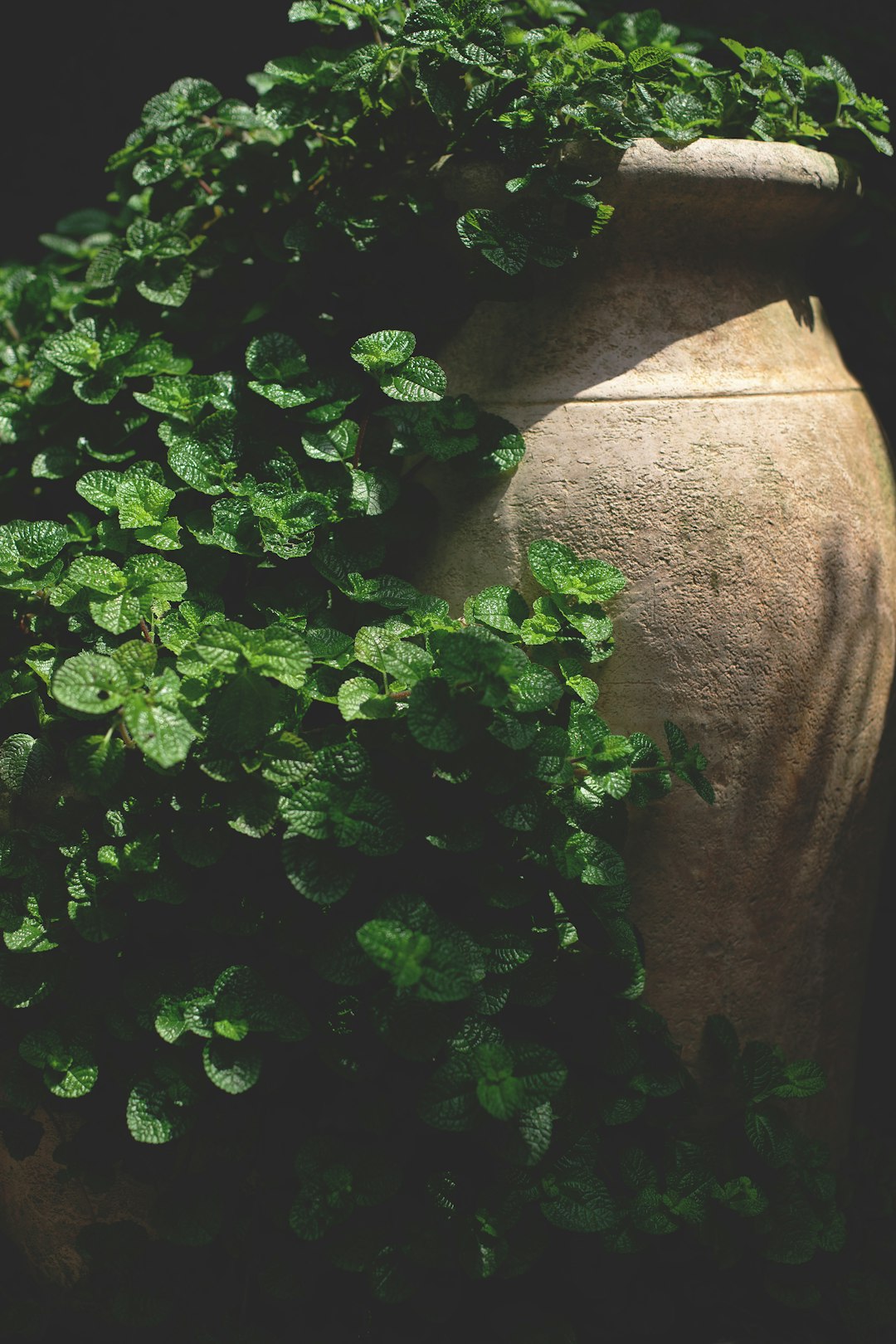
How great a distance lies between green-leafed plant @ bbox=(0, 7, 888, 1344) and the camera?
4.09 feet

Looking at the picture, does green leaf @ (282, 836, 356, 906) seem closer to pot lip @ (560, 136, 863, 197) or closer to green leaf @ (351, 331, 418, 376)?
green leaf @ (351, 331, 418, 376)

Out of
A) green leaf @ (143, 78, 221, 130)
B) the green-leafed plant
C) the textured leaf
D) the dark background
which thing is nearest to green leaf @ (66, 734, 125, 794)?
the green-leafed plant

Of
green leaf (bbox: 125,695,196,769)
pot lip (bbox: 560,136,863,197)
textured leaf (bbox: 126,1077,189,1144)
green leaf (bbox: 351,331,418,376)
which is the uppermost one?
pot lip (bbox: 560,136,863,197)

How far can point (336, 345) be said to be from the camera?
1.72 meters

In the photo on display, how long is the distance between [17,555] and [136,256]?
67cm

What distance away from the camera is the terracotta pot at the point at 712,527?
148cm

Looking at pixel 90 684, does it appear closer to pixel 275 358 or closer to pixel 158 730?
pixel 158 730

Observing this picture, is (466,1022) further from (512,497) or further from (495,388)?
(495,388)

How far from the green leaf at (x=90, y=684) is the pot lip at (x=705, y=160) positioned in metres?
1.00

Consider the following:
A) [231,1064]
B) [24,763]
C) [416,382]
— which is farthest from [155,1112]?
[416,382]

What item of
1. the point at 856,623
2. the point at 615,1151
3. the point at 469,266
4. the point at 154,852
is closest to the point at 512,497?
the point at 469,266

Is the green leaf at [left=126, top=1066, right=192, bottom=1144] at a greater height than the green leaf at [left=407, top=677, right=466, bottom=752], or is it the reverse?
the green leaf at [left=407, top=677, right=466, bottom=752]

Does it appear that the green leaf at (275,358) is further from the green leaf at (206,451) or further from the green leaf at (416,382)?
the green leaf at (416,382)

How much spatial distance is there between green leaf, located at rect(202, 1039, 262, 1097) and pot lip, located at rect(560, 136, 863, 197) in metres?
1.33
